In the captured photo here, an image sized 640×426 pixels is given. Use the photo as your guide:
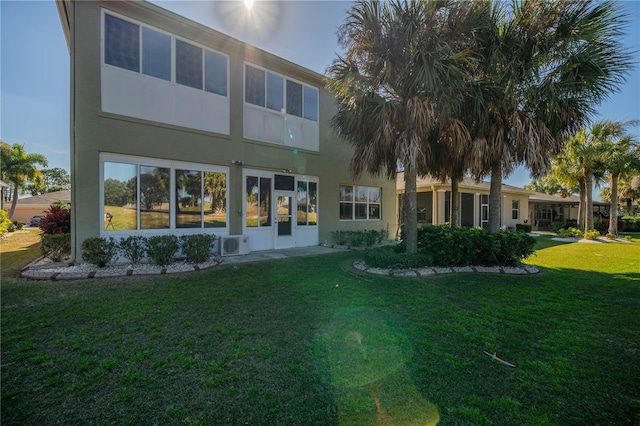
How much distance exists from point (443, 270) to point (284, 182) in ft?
22.7

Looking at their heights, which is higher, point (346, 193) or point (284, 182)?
point (284, 182)

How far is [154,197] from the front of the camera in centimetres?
862

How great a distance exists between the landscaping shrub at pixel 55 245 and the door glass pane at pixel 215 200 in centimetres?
389

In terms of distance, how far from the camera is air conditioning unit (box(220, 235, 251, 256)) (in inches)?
379

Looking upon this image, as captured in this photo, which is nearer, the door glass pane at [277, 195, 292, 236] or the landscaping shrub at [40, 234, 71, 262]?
the landscaping shrub at [40, 234, 71, 262]

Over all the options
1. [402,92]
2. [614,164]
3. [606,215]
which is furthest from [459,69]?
[606,215]

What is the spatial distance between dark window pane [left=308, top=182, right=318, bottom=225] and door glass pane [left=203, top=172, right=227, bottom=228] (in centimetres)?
389

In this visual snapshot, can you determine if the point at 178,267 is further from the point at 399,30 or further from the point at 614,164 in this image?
the point at 614,164

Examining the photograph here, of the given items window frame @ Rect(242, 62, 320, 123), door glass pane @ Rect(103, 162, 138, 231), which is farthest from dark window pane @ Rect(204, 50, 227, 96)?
door glass pane @ Rect(103, 162, 138, 231)

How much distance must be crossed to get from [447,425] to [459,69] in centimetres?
788

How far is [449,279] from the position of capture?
23.8 ft

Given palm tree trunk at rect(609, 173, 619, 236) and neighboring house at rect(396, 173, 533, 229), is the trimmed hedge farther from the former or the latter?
palm tree trunk at rect(609, 173, 619, 236)

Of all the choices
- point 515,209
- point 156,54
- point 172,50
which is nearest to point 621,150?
point 515,209

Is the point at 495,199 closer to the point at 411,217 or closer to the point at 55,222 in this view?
the point at 411,217
